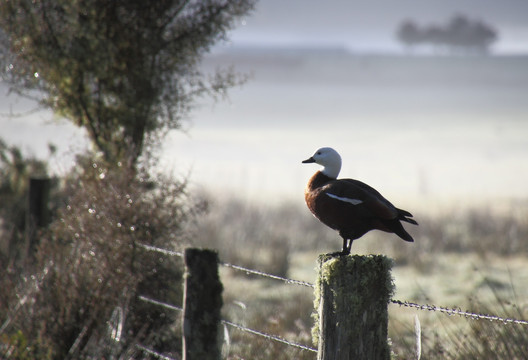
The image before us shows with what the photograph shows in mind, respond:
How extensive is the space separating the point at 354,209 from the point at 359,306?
54cm

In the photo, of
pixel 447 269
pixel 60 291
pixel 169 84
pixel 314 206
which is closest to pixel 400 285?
pixel 447 269

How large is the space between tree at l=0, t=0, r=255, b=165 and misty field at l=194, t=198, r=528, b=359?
250 centimetres

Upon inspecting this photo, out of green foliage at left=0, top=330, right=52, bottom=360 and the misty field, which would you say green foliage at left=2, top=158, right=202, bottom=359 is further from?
the misty field

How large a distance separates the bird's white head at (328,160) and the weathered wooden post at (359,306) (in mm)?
702

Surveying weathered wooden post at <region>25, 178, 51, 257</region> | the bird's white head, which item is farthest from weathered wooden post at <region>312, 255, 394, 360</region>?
weathered wooden post at <region>25, 178, 51, 257</region>

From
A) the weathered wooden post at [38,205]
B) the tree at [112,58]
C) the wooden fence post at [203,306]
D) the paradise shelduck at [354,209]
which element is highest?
the tree at [112,58]

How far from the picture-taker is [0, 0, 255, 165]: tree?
8219 millimetres

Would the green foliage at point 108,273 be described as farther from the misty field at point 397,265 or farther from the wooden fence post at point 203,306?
the wooden fence post at point 203,306

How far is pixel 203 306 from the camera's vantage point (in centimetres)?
459

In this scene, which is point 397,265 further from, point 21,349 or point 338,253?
point 338,253

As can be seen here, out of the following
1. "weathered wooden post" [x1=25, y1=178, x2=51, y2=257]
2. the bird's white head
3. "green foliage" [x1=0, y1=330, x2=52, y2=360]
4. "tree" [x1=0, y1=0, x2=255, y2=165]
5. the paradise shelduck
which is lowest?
"green foliage" [x1=0, y1=330, x2=52, y2=360]

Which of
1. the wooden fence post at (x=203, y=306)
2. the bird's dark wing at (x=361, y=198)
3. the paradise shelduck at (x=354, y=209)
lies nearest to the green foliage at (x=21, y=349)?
the wooden fence post at (x=203, y=306)

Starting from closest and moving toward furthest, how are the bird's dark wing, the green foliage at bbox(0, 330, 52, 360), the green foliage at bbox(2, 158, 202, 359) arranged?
1. the bird's dark wing
2. the green foliage at bbox(0, 330, 52, 360)
3. the green foliage at bbox(2, 158, 202, 359)

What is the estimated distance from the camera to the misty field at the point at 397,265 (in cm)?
974
